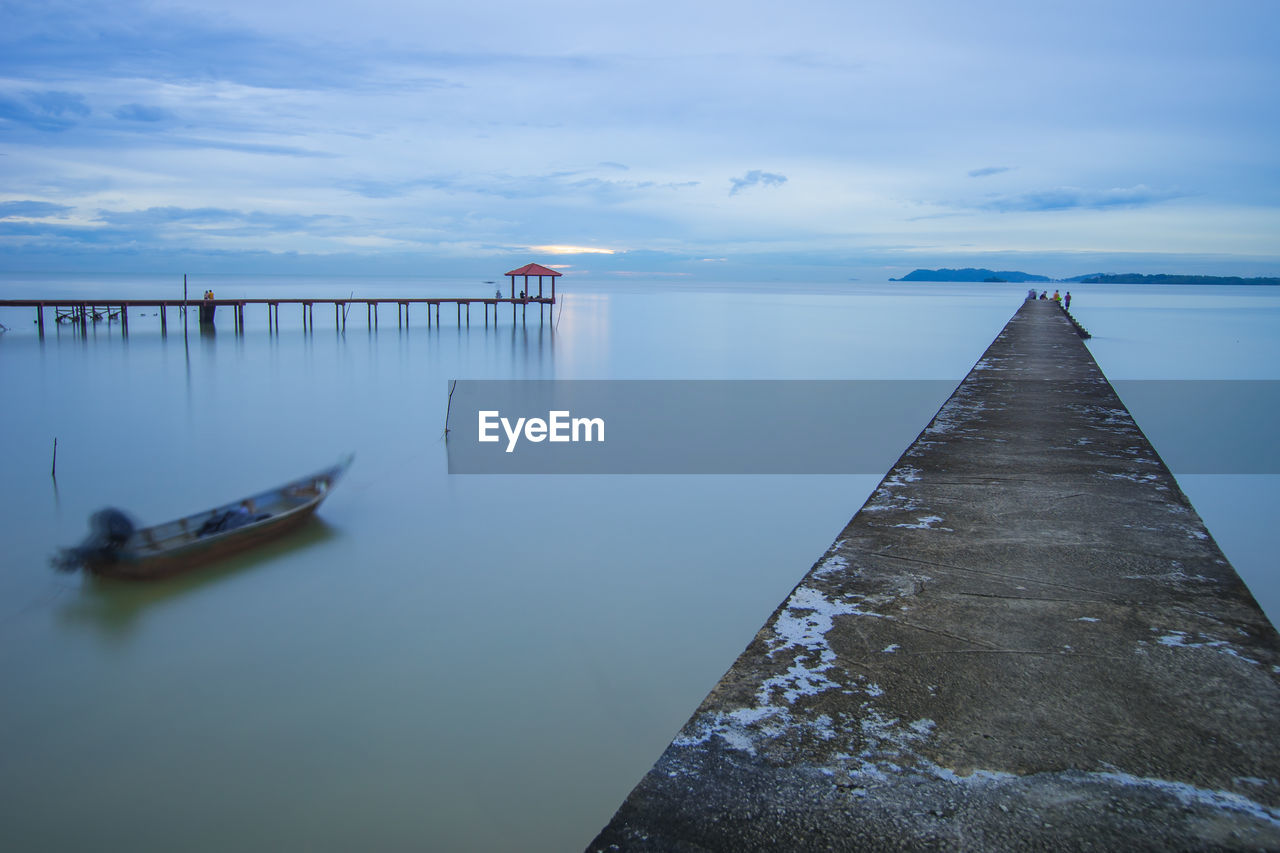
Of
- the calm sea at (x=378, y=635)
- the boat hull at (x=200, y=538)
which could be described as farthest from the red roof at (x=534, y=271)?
the boat hull at (x=200, y=538)

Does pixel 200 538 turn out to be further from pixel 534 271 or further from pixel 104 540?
pixel 534 271

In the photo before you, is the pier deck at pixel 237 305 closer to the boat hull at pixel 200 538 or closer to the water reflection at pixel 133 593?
the boat hull at pixel 200 538

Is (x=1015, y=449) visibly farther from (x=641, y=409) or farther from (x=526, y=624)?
(x=641, y=409)

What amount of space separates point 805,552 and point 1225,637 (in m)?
5.80

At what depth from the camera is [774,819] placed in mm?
1623

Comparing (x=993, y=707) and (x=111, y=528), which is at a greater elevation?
(x=993, y=707)

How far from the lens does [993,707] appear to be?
78.4 inches
